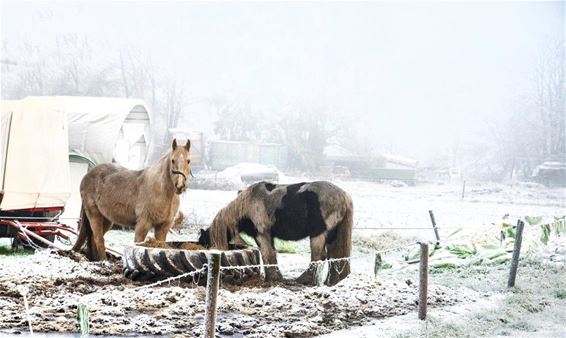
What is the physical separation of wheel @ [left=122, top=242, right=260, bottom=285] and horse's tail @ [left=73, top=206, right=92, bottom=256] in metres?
1.20

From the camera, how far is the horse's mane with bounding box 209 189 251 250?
5.64m

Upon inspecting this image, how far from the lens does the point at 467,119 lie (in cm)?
1027

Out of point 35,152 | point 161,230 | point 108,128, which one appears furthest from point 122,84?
point 161,230

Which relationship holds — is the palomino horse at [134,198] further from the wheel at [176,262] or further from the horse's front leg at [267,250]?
the horse's front leg at [267,250]

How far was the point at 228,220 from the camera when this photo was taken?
5.67 metres

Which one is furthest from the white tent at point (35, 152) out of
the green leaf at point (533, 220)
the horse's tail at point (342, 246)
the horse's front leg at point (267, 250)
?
the green leaf at point (533, 220)

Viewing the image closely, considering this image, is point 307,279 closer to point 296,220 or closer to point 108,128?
point 296,220

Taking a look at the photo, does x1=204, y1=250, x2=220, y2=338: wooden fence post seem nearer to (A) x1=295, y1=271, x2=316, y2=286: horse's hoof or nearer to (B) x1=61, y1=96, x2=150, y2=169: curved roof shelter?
(A) x1=295, y1=271, x2=316, y2=286: horse's hoof

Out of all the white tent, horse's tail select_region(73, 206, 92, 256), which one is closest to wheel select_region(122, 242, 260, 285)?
horse's tail select_region(73, 206, 92, 256)

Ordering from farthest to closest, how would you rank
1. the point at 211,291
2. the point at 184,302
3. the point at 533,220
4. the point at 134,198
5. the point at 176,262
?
the point at 533,220
the point at 134,198
the point at 176,262
the point at 184,302
the point at 211,291

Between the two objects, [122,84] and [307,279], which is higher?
[122,84]

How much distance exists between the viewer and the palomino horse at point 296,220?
550 centimetres

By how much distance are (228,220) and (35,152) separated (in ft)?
7.84

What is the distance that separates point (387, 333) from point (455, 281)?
2.02 metres
